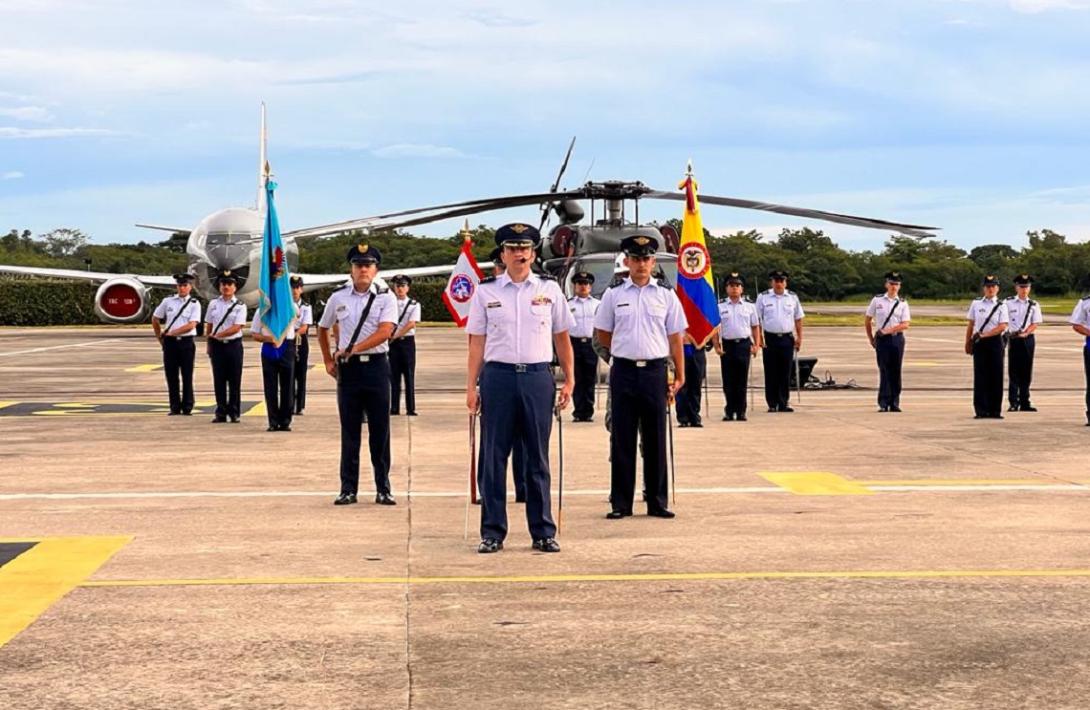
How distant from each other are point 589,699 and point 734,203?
16.1 m

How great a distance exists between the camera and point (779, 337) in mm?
19688

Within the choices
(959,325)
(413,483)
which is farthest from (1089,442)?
(959,325)

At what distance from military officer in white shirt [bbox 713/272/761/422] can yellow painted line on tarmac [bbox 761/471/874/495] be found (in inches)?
223

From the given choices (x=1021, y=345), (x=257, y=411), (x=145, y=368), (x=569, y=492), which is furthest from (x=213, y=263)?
(x=569, y=492)

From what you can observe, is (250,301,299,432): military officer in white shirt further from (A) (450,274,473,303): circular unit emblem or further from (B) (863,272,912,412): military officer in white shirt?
(B) (863,272,912,412): military officer in white shirt

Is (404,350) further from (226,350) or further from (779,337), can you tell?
(779,337)

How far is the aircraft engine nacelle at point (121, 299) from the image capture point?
138ft

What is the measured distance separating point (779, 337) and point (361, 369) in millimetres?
9530

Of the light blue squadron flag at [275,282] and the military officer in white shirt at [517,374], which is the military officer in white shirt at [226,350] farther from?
the military officer in white shirt at [517,374]

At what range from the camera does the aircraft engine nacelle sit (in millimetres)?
41938

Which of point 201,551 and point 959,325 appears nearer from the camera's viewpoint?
point 201,551

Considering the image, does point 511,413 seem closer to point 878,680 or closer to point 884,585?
point 884,585

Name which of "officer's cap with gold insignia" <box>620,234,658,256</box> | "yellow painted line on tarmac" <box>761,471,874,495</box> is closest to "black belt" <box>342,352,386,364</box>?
"officer's cap with gold insignia" <box>620,234,658,256</box>

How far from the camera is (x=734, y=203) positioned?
21078 mm
